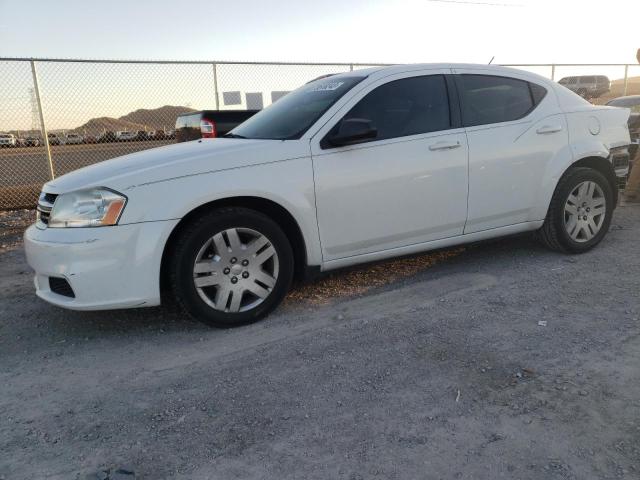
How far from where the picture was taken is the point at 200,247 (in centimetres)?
320

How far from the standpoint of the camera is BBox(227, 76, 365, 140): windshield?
12.1ft

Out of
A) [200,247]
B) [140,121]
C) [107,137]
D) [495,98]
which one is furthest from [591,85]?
[200,247]

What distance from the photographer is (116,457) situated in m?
2.11

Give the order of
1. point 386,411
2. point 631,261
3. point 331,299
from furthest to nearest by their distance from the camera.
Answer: point 631,261
point 331,299
point 386,411

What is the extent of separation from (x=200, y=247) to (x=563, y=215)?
3212mm

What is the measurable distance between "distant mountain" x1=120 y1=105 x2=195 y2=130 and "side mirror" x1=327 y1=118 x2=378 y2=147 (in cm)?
667

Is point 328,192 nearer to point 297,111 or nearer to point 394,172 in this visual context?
point 394,172

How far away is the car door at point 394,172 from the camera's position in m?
3.52

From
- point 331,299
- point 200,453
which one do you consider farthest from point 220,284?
point 200,453

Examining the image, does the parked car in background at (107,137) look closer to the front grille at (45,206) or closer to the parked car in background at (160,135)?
the parked car in background at (160,135)

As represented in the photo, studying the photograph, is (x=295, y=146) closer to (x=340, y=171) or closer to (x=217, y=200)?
(x=340, y=171)

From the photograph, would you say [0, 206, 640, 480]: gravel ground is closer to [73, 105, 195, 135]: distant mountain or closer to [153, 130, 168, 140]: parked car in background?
[73, 105, 195, 135]: distant mountain

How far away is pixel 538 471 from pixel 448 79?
120 inches

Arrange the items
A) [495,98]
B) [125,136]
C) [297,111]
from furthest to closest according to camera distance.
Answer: [125,136] → [495,98] → [297,111]
